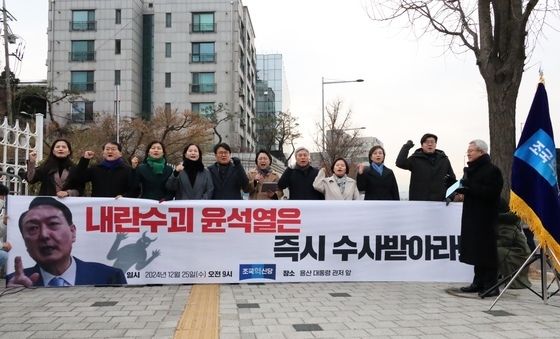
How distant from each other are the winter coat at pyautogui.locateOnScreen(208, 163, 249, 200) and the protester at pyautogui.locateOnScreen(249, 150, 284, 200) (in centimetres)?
43

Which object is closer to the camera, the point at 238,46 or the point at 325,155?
the point at 325,155

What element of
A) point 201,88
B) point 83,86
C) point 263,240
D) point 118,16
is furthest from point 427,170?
point 118,16

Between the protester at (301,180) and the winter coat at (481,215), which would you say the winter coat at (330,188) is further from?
the winter coat at (481,215)

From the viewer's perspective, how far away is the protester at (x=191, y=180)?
7098 mm

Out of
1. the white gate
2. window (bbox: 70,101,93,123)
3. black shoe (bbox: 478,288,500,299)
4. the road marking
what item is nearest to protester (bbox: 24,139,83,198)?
the white gate

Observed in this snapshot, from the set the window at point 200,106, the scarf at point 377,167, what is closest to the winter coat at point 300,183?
the scarf at point 377,167

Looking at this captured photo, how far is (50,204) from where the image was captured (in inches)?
262

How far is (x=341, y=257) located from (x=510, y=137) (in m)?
4.09

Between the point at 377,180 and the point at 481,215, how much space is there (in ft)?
5.34

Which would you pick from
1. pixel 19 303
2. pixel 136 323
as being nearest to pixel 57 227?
pixel 19 303

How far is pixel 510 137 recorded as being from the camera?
357 inches

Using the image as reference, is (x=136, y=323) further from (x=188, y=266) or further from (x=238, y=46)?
(x=238, y=46)

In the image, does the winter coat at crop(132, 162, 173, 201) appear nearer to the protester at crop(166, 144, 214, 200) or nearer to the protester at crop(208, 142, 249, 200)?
the protester at crop(166, 144, 214, 200)

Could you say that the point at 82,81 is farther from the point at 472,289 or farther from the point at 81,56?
the point at 472,289
